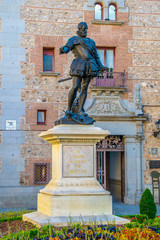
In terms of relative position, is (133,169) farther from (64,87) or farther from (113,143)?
(64,87)

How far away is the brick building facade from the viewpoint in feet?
55.3

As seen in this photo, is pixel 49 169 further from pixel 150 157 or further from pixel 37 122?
pixel 150 157

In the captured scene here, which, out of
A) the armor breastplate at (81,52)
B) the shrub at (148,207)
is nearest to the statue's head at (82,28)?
the armor breastplate at (81,52)

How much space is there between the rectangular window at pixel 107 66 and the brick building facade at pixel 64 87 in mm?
66

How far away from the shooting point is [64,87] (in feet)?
57.5

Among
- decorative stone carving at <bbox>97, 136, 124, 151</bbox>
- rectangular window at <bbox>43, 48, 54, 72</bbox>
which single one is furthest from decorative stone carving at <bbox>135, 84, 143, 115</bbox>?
rectangular window at <bbox>43, 48, 54, 72</bbox>

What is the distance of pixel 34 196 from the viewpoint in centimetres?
1656

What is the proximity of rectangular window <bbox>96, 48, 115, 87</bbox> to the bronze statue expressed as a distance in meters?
8.63

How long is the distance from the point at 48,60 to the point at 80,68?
9100 millimetres

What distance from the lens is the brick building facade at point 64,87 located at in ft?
55.3

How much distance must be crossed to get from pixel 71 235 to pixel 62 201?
1.79 metres

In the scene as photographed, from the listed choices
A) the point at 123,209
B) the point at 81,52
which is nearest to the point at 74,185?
the point at 81,52

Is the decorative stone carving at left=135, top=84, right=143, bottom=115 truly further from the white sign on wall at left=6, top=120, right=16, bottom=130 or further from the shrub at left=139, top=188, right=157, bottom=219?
the shrub at left=139, top=188, right=157, bottom=219

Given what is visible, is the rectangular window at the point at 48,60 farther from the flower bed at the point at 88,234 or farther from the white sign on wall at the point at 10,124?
the flower bed at the point at 88,234
